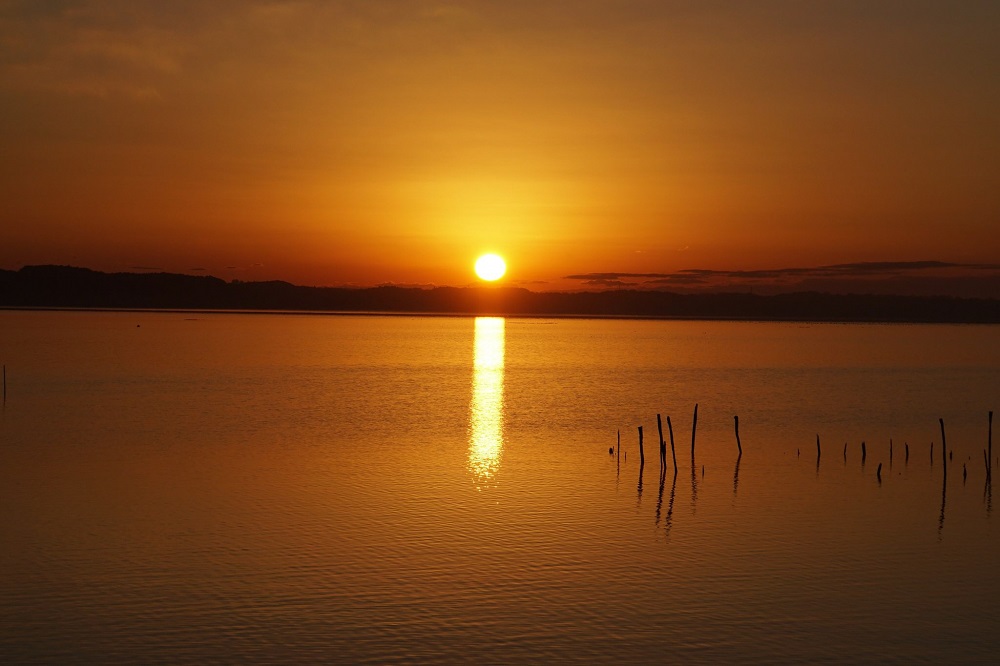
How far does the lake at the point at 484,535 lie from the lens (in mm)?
17922

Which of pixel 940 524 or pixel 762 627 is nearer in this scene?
pixel 762 627

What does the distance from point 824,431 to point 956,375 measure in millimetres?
55333

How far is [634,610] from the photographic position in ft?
64.7

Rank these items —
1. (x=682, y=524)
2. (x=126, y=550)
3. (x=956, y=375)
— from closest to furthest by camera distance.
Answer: (x=126, y=550) < (x=682, y=524) < (x=956, y=375)

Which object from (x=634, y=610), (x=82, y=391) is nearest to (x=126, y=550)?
(x=634, y=610)

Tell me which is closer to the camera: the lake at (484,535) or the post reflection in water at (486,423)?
the lake at (484,535)

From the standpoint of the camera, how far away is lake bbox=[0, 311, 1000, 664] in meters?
17.9

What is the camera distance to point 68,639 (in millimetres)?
17156

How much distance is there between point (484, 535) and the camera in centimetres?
2562

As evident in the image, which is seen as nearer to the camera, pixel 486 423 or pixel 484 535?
pixel 484 535

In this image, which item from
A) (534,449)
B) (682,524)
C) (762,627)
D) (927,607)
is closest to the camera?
(762,627)

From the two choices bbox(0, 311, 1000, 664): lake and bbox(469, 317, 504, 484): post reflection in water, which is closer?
bbox(0, 311, 1000, 664): lake

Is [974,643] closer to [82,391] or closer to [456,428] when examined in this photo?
[456,428]

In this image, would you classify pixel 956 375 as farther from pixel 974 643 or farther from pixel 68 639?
pixel 68 639
